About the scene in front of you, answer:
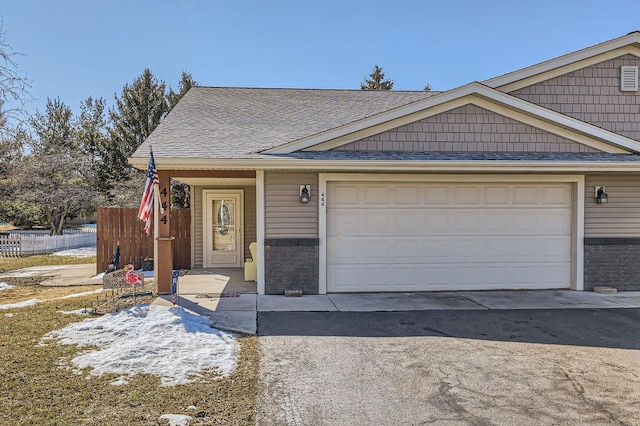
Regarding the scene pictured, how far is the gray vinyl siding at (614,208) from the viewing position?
9305mm

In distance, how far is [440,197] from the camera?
30.0 ft

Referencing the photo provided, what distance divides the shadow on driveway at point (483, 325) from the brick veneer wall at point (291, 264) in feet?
5.02

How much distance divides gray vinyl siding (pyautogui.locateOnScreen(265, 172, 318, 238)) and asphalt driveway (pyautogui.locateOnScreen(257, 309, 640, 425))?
6.56 ft

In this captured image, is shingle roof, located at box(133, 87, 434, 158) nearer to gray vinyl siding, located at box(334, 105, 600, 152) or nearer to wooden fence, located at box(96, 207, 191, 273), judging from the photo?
gray vinyl siding, located at box(334, 105, 600, 152)

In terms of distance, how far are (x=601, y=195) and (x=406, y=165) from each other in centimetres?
428

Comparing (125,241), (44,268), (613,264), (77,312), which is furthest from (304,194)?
(44,268)

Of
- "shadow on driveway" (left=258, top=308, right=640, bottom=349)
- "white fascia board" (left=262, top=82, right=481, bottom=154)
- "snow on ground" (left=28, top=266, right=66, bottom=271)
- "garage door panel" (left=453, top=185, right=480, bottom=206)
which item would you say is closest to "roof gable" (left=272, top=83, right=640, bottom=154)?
"white fascia board" (left=262, top=82, right=481, bottom=154)

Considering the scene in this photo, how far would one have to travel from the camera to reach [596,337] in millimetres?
6043

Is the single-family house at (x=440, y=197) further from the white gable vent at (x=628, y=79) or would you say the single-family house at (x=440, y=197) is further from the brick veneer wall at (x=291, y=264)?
the white gable vent at (x=628, y=79)

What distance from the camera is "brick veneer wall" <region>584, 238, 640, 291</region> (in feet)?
30.5

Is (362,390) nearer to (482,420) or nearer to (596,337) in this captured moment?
(482,420)

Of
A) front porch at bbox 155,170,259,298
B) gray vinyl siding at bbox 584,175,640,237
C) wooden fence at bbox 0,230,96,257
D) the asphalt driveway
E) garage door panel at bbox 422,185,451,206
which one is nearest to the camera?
the asphalt driveway

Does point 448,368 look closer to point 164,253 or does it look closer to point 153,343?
point 153,343

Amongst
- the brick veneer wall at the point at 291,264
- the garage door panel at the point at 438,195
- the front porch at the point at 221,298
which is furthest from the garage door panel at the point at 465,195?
the front porch at the point at 221,298
